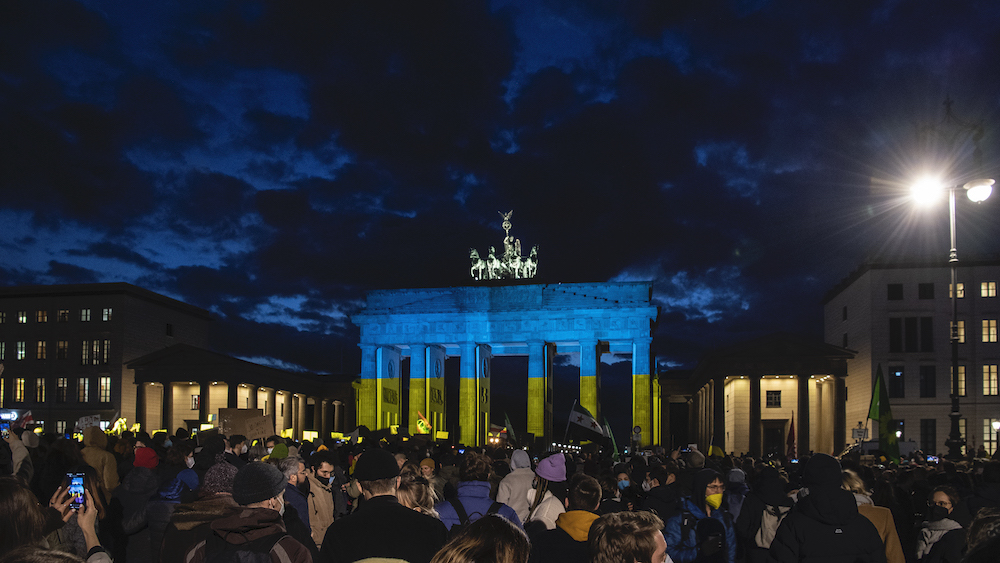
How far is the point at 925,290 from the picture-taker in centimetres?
6956

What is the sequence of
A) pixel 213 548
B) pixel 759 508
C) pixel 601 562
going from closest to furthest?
pixel 601 562 < pixel 213 548 < pixel 759 508

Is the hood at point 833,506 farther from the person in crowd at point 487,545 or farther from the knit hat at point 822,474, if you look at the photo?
the person in crowd at point 487,545

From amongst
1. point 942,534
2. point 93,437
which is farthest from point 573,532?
point 93,437

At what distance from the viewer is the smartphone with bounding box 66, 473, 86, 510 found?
711cm

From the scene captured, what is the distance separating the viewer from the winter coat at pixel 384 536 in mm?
5719

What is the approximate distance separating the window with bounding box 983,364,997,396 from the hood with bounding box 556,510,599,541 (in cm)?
7129

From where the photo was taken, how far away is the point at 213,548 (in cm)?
545

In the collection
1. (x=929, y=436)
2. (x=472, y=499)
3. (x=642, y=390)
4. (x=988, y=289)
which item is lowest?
(x=929, y=436)

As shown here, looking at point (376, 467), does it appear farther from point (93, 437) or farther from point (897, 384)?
point (897, 384)

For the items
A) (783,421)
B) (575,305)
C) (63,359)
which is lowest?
(783,421)

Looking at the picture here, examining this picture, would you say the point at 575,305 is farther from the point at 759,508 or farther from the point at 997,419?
the point at 759,508

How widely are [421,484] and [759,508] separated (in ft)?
17.4

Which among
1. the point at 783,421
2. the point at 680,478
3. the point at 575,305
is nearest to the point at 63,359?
the point at 575,305

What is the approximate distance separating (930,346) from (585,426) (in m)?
47.7
